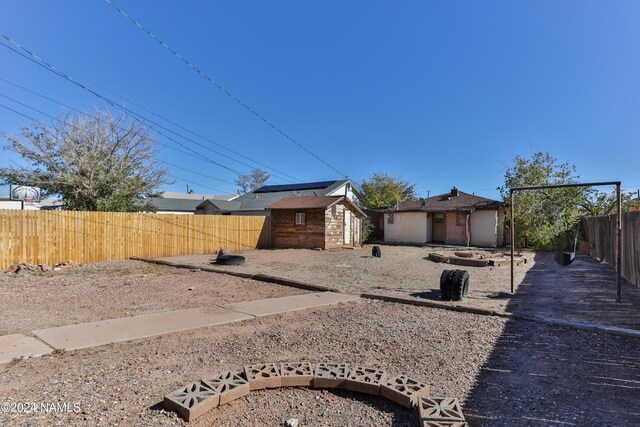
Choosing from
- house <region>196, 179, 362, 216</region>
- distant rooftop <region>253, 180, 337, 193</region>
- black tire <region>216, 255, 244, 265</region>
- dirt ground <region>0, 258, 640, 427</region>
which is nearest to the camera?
dirt ground <region>0, 258, 640, 427</region>

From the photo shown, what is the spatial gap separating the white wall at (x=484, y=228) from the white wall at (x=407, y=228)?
3276 millimetres

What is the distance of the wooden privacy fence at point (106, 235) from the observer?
1249 cm

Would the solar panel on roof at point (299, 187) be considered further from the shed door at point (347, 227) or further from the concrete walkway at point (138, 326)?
the concrete walkway at point (138, 326)

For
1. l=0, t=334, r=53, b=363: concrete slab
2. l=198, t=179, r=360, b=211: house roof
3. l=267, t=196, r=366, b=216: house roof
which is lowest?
l=0, t=334, r=53, b=363: concrete slab

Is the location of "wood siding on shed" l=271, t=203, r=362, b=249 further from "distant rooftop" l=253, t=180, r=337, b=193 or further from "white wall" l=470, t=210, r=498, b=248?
"distant rooftop" l=253, t=180, r=337, b=193

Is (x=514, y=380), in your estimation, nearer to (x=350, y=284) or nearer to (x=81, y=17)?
(x=350, y=284)

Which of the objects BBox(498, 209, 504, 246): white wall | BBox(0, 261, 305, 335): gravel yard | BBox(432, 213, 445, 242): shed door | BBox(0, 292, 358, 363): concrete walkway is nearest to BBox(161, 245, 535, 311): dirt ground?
BBox(0, 261, 305, 335): gravel yard

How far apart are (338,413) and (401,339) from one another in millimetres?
2083

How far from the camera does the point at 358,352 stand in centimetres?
422

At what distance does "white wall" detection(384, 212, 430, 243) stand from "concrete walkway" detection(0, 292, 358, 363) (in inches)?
822

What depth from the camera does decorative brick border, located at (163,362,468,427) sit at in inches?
107

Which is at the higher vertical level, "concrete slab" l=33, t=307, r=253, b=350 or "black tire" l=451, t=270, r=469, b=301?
"black tire" l=451, t=270, r=469, b=301

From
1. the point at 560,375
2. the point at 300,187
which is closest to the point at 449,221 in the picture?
the point at 300,187

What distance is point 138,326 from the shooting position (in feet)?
17.0
